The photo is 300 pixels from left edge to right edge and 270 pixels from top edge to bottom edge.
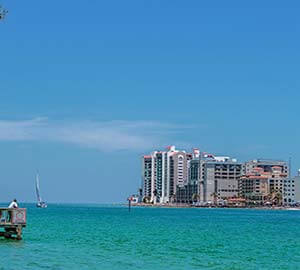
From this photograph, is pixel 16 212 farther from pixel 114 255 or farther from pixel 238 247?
pixel 238 247

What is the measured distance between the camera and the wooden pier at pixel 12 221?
51812mm

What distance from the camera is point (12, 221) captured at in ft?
171

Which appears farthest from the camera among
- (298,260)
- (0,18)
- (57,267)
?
(298,260)

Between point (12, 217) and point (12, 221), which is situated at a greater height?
point (12, 217)

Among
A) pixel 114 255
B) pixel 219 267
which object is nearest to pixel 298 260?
pixel 219 267

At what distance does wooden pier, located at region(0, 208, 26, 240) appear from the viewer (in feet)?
170

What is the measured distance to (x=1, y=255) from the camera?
4091 cm

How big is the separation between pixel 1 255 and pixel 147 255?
29.8 feet

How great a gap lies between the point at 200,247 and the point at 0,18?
113ft

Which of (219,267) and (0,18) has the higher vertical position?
(0,18)

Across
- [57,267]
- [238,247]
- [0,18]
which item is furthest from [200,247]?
[0,18]

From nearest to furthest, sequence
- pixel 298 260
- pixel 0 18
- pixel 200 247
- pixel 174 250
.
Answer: pixel 0 18, pixel 298 260, pixel 174 250, pixel 200 247

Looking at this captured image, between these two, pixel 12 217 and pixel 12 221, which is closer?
pixel 12 217

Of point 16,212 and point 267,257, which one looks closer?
point 267,257
